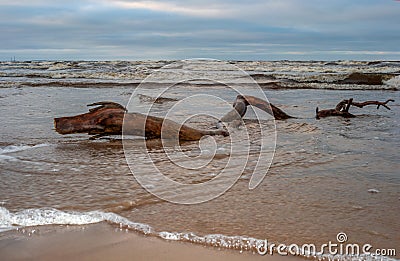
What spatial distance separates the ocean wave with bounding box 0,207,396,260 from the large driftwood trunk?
3382 millimetres

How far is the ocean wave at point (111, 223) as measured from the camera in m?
3.03

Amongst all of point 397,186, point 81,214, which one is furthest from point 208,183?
point 397,186

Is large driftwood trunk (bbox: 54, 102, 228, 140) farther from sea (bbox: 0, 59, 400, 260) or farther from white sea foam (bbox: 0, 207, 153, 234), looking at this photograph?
white sea foam (bbox: 0, 207, 153, 234)

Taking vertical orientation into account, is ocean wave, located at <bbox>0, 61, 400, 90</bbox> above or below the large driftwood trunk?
above

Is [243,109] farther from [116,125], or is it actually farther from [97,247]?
[97,247]

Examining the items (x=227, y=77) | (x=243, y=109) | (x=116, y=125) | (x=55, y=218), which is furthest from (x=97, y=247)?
(x=227, y=77)

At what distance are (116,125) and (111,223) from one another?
3685 millimetres

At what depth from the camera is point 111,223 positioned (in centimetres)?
344

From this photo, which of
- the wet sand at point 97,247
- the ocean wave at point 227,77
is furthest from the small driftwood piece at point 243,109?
the ocean wave at point 227,77

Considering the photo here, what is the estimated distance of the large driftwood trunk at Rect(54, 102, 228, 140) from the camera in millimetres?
6957

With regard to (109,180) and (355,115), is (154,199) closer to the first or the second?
(109,180)

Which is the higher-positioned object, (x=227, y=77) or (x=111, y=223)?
(x=227, y=77)

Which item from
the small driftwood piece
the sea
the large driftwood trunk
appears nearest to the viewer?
the sea

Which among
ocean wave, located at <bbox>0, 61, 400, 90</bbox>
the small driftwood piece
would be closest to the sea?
the small driftwood piece
